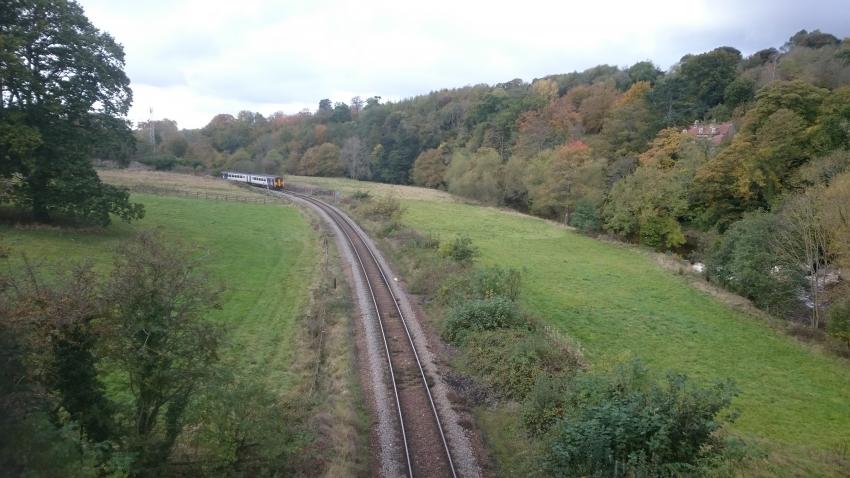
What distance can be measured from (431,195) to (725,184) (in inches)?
1861

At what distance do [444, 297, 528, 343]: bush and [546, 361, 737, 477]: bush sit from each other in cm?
836

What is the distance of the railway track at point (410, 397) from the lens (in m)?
12.5

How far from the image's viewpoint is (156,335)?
28.9ft

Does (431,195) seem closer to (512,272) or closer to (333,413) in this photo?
(512,272)

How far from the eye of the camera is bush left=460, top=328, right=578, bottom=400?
1583 centimetres

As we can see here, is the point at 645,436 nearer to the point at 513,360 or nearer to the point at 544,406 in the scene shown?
the point at 544,406

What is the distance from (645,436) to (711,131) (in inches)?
2181

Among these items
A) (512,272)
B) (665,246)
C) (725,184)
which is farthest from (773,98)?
(512,272)

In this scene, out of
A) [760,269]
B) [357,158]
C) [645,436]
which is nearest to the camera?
[645,436]

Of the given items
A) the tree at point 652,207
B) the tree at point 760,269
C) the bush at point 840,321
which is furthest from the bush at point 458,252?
the tree at point 652,207

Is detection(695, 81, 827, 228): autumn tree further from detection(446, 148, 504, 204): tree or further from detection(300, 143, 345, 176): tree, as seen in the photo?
detection(300, 143, 345, 176): tree

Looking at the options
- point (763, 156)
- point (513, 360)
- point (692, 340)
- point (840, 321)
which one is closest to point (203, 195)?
point (513, 360)

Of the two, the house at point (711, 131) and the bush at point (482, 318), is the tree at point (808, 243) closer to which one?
the bush at point (482, 318)

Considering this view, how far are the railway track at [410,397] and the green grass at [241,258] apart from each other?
374cm
